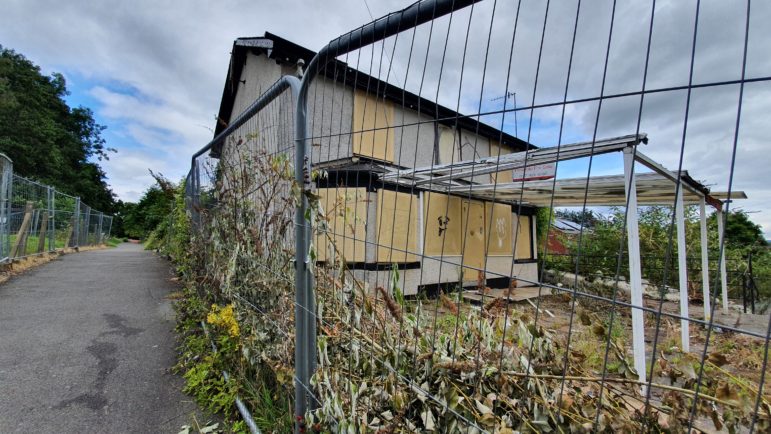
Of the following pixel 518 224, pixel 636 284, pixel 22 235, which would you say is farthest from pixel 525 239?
pixel 22 235

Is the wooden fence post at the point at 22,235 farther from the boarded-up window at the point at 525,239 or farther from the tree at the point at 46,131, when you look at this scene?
the tree at the point at 46,131

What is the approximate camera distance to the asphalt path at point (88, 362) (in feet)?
7.68

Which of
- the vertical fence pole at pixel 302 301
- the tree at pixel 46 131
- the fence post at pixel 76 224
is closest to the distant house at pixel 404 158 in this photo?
the vertical fence pole at pixel 302 301

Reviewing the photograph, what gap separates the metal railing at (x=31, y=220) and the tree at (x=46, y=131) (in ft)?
60.6

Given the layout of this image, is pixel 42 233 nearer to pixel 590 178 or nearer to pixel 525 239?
pixel 590 178

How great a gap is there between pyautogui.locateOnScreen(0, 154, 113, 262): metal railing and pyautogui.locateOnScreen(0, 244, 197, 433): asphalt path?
1.71m

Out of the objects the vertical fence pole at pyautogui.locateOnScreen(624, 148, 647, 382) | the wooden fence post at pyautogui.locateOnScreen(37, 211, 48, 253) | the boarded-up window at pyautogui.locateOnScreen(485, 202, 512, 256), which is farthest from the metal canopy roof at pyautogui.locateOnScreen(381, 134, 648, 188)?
the wooden fence post at pyautogui.locateOnScreen(37, 211, 48, 253)

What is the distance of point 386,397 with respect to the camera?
1438mm

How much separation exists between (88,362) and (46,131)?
32.7 meters

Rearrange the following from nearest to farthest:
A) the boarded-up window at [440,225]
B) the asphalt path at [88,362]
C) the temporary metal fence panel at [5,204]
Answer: the asphalt path at [88,362] → the temporary metal fence panel at [5,204] → the boarded-up window at [440,225]

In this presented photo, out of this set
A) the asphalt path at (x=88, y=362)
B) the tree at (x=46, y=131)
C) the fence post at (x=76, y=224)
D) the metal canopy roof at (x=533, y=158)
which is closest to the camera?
the metal canopy roof at (x=533, y=158)

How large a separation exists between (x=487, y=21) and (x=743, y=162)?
806 mm

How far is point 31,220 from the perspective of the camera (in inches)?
307

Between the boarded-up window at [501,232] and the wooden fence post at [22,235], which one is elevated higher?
the boarded-up window at [501,232]
